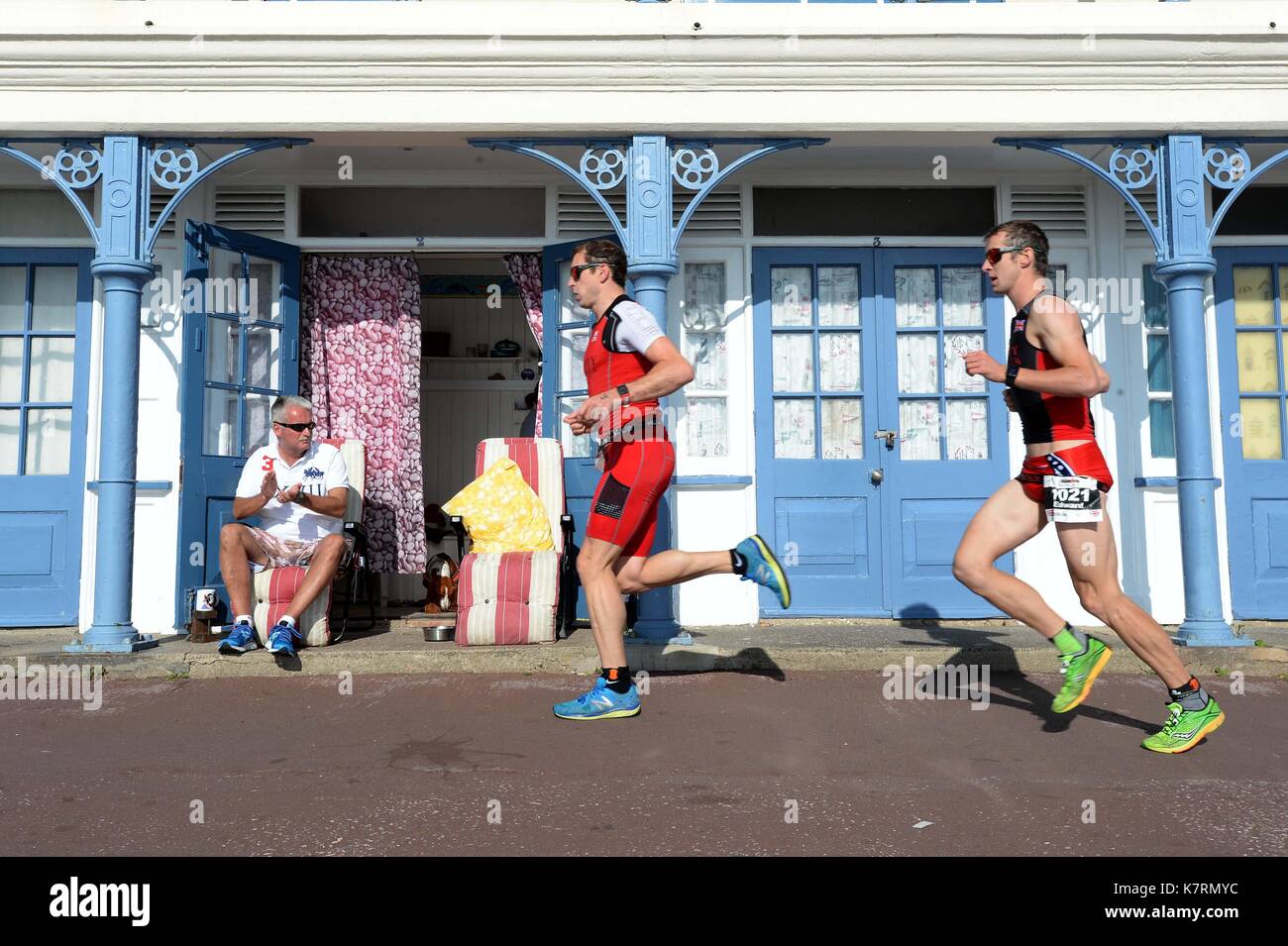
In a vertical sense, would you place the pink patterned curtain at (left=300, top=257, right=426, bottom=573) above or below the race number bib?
above

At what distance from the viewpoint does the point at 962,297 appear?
22.1ft

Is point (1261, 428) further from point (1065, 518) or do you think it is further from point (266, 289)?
point (266, 289)

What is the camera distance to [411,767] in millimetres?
3383

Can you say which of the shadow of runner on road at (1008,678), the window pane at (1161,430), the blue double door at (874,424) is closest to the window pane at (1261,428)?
the window pane at (1161,430)

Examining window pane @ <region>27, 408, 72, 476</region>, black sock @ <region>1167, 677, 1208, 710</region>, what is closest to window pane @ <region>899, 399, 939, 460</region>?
black sock @ <region>1167, 677, 1208, 710</region>

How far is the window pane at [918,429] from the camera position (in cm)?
661

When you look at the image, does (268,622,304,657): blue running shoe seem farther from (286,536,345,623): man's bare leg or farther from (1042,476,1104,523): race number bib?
(1042,476,1104,523): race number bib

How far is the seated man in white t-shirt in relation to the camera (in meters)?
5.30

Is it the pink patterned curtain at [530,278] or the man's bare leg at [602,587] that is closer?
the man's bare leg at [602,587]

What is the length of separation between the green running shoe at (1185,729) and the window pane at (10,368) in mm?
6834

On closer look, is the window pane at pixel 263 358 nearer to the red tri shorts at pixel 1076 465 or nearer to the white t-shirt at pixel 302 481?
the white t-shirt at pixel 302 481

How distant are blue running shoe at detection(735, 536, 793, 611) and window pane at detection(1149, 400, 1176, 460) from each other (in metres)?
3.80

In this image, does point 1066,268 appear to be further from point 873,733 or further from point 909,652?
point 873,733
